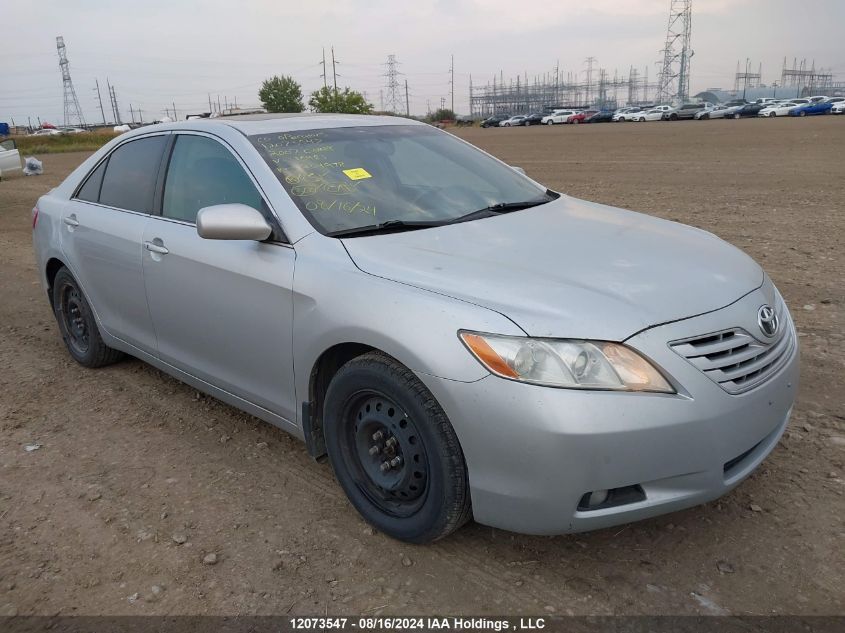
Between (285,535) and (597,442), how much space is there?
1420mm

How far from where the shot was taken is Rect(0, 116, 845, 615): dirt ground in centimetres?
254

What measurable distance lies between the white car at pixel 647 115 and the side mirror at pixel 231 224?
60.8 metres

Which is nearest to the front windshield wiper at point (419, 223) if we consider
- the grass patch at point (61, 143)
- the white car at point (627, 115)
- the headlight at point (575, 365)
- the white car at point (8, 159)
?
the headlight at point (575, 365)

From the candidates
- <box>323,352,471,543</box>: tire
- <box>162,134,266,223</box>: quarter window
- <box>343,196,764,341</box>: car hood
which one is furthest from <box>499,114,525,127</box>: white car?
<box>323,352,471,543</box>: tire

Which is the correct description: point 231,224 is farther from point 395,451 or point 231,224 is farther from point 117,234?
point 117,234

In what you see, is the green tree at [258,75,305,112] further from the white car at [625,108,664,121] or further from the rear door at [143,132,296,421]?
the rear door at [143,132,296,421]

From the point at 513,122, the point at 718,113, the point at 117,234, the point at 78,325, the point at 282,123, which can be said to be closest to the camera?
the point at 282,123

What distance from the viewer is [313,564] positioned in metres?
2.75

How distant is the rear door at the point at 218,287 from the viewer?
10.2 ft

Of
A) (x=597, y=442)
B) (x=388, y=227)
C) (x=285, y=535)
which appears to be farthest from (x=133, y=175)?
(x=597, y=442)

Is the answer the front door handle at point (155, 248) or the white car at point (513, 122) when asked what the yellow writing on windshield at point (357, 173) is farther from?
the white car at point (513, 122)

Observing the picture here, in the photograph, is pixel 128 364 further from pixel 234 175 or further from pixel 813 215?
pixel 813 215

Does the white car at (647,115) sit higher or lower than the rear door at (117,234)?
lower

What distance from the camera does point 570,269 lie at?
105 inches
